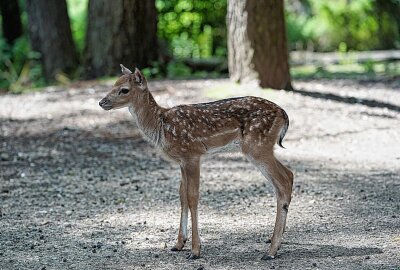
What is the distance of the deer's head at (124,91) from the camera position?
265 inches

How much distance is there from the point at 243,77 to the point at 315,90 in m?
1.44

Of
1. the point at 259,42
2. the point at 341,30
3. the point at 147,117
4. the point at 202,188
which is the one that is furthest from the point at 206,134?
the point at 341,30

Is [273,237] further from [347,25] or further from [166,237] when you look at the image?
[347,25]

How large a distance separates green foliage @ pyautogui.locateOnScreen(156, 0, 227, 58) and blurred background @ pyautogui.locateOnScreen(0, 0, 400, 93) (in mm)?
28

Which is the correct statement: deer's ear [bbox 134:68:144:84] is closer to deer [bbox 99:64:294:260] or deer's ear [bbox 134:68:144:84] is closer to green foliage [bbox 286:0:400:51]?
deer [bbox 99:64:294:260]

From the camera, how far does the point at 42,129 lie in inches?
470

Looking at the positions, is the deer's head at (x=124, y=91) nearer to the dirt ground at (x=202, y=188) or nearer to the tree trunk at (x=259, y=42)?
the dirt ground at (x=202, y=188)

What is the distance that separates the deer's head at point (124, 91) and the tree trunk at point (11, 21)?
17544 mm

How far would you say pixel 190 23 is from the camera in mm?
22656

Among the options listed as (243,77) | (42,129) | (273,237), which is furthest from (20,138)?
(273,237)

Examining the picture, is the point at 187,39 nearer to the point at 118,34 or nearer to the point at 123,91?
the point at 118,34

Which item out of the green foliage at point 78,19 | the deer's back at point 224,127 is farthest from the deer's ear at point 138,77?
the green foliage at point 78,19

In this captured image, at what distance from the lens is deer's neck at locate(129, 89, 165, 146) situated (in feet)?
22.4

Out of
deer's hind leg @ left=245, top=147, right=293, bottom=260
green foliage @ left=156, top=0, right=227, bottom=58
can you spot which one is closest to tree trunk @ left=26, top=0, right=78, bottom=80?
green foliage @ left=156, top=0, right=227, bottom=58
